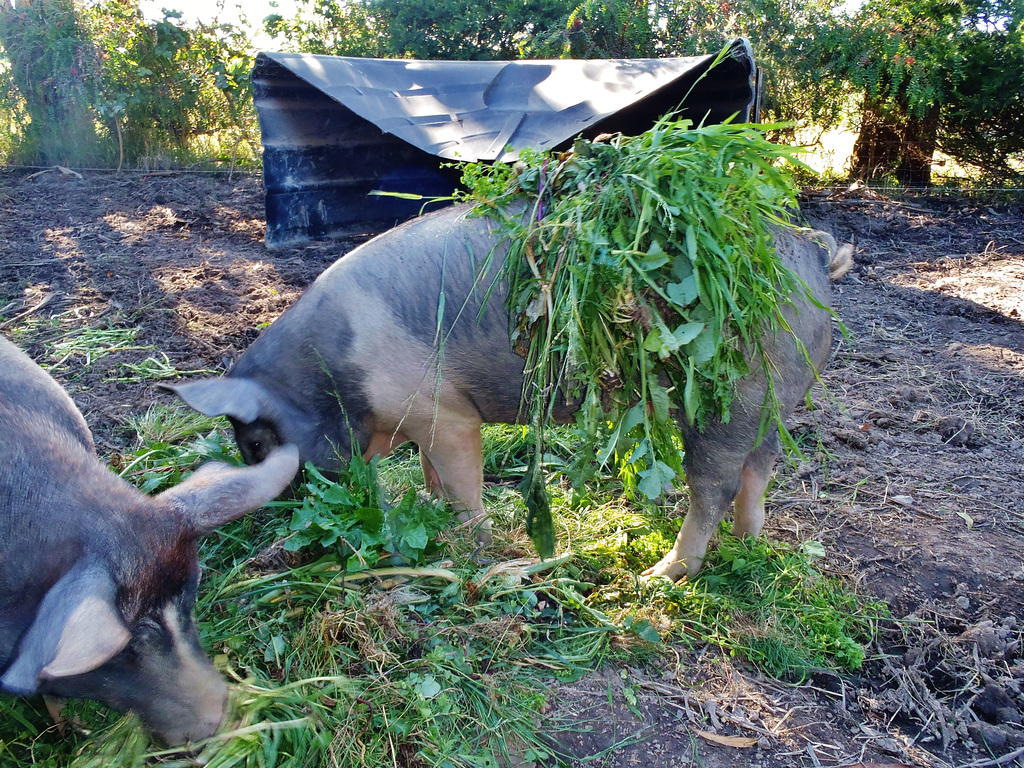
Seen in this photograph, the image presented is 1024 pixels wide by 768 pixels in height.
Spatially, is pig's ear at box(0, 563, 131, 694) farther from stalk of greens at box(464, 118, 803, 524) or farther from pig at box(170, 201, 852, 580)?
stalk of greens at box(464, 118, 803, 524)

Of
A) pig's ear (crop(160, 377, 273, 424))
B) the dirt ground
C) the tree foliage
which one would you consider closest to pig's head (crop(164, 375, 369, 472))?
pig's ear (crop(160, 377, 273, 424))

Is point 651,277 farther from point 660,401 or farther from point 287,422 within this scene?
point 287,422

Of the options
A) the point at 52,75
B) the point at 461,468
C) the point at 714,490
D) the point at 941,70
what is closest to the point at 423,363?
the point at 461,468

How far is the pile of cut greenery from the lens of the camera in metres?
2.46

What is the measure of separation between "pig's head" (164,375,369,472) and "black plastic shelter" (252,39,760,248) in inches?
102

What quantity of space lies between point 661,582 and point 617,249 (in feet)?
4.67

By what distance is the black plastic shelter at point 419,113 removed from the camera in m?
5.63

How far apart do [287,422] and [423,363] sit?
58 cm

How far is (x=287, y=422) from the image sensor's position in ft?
10.2

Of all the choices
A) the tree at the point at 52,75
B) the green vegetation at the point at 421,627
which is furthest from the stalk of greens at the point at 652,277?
the tree at the point at 52,75

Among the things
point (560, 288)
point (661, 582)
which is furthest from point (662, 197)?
point (661, 582)

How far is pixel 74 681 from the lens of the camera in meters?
2.06

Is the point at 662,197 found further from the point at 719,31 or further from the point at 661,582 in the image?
the point at 719,31

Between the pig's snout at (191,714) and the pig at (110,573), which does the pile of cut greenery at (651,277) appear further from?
the pig's snout at (191,714)
